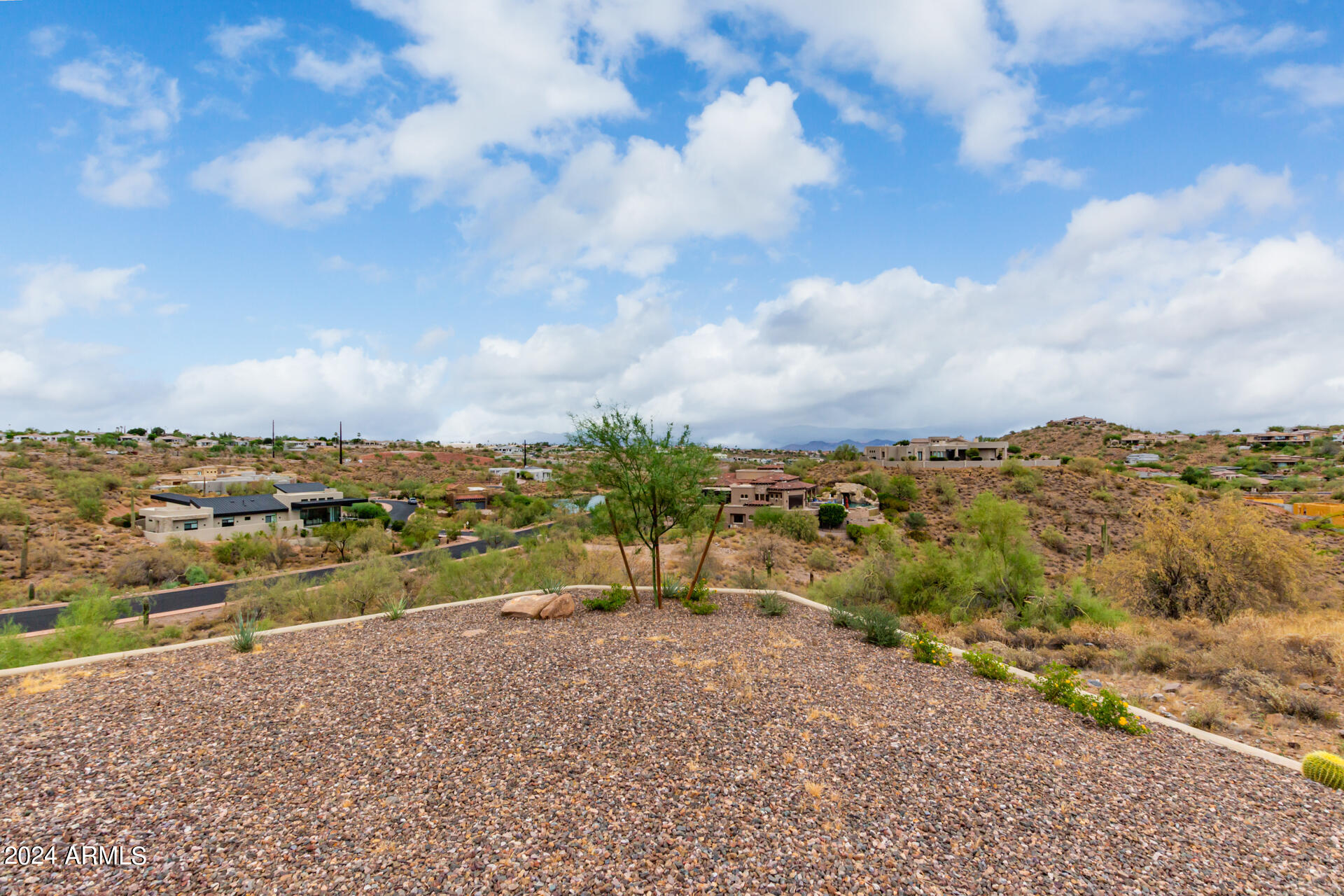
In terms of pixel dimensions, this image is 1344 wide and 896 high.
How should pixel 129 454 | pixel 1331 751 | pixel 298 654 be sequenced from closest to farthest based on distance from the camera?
1. pixel 1331 751
2. pixel 298 654
3. pixel 129 454

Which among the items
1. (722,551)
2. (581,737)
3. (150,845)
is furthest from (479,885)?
(722,551)

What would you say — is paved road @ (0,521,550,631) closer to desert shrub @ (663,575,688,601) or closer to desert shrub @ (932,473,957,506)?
desert shrub @ (663,575,688,601)

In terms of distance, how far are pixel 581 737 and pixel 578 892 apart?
6.95ft

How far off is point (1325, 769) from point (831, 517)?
34.5 meters

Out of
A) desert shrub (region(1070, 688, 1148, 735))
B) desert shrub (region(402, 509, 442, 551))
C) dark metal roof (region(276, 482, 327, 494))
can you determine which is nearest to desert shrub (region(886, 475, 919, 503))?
desert shrub (region(402, 509, 442, 551))

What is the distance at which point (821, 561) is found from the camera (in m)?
28.2

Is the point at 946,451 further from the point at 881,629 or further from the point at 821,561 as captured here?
the point at 881,629

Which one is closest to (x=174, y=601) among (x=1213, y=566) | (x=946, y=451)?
(x=1213, y=566)

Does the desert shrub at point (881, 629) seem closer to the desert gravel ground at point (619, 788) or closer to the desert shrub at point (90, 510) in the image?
the desert gravel ground at point (619, 788)

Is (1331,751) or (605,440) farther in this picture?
(605,440)

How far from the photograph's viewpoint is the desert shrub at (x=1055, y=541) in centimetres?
3142

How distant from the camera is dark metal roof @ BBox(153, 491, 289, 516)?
37.1 m

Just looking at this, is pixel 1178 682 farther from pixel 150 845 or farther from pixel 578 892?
pixel 150 845

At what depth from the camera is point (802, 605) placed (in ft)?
41.4
